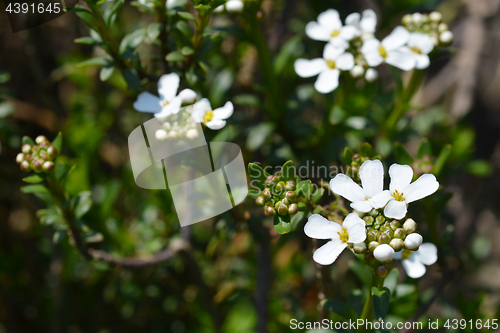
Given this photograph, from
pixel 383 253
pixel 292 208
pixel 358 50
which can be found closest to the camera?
pixel 383 253

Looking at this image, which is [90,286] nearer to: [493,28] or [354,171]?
[354,171]

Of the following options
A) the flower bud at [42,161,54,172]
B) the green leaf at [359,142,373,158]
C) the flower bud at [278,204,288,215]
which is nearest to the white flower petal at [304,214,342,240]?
the flower bud at [278,204,288,215]

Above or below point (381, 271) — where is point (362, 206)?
above

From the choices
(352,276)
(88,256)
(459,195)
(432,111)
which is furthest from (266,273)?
(459,195)

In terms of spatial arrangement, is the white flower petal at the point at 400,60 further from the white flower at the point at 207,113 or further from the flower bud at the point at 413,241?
the flower bud at the point at 413,241

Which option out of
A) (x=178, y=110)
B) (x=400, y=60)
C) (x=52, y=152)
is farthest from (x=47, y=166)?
(x=400, y=60)

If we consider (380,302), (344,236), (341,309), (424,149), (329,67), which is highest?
(329,67)

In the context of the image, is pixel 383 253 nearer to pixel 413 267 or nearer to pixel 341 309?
pixel 413 267
